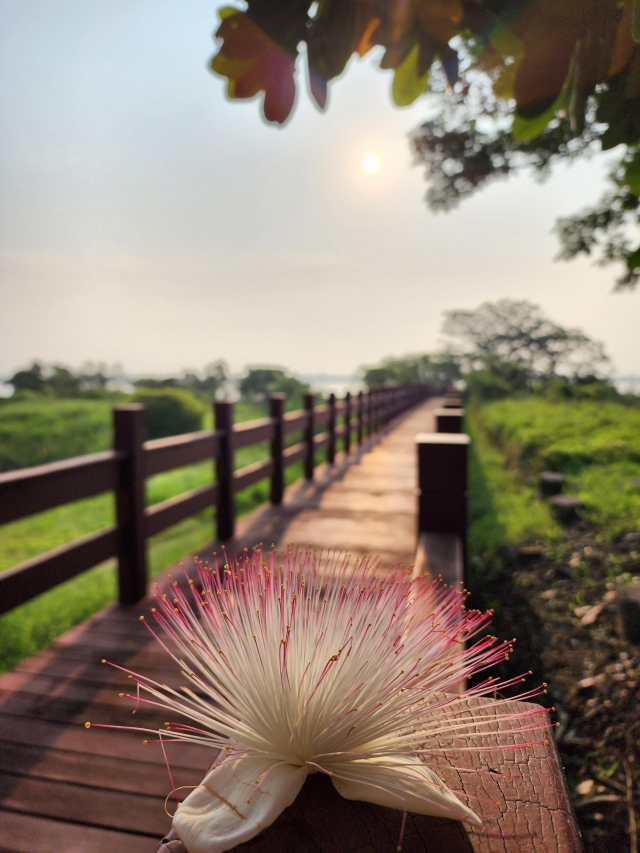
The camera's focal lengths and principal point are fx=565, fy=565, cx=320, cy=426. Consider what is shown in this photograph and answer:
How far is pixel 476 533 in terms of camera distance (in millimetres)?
5176

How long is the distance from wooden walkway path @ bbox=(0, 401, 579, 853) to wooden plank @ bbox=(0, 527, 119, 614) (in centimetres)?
31

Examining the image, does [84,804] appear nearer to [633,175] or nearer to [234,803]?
[234,803]

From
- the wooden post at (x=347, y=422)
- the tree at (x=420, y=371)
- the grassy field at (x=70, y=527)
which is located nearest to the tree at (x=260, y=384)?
the grassy field at (x=70, y=527)

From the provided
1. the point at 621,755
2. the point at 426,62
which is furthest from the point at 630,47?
the point at 621,755

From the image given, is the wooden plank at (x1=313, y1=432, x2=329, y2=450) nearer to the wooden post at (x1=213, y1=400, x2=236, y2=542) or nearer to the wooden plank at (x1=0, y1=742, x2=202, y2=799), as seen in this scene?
the wooden post at (x1=213, y1=400, x2=236, y2=542)

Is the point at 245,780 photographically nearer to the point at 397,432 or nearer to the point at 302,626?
the point at 302,626

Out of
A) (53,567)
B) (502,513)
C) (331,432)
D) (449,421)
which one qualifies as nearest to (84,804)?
(53,567)

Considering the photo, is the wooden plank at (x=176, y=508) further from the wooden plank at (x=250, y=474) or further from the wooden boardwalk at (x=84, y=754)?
the wooden boardwalk at (x=84, y=754)

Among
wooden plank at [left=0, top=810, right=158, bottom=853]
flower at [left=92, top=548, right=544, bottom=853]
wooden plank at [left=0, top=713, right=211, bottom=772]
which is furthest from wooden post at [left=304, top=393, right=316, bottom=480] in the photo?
flower at [left=92, top=548, right=544, bottom=853]

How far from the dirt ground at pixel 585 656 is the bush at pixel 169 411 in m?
13.6

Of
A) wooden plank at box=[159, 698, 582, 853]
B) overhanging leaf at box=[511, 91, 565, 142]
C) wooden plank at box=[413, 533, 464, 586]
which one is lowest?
wooden plank at box=[413, 533, 464, 586]

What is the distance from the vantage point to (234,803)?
584 millimetres

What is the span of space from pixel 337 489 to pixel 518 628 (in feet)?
11.2

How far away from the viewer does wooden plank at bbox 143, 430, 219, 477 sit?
3258 mm
